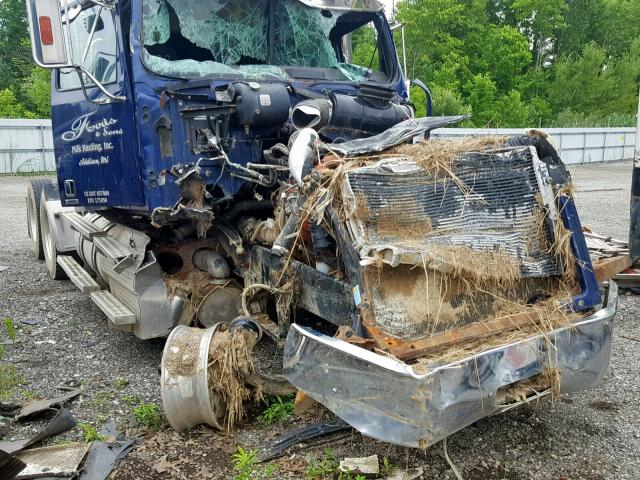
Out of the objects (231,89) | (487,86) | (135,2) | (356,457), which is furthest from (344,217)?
(487,86)

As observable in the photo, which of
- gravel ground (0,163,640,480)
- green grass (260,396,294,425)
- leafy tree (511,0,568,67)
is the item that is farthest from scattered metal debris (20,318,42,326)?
leafy tree (511,0,568,67)

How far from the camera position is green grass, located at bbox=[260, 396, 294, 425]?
374 cm

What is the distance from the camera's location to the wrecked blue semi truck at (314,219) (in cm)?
298

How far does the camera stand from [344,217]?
3.11 meters

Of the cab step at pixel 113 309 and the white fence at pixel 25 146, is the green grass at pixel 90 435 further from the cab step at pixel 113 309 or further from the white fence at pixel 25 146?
the white fence at pixel 25 146

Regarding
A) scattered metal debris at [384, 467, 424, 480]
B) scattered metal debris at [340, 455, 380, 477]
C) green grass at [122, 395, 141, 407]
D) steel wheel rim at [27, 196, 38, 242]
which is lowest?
green grass at [122, 395, 141, 407]

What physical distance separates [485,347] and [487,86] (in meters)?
31.0

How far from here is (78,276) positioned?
6008 mm

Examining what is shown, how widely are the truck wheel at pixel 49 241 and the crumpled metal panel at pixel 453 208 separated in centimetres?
518

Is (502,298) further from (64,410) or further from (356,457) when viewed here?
(64,410)

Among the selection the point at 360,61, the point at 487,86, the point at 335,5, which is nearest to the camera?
the point at 335,5

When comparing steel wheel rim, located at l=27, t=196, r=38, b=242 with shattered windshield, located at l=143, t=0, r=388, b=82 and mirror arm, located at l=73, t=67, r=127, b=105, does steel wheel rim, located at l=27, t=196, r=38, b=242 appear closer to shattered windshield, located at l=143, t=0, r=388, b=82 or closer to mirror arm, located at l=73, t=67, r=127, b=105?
mirror arm, located at l=73, t=67, r=127, b=105

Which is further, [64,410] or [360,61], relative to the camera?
[360,61]

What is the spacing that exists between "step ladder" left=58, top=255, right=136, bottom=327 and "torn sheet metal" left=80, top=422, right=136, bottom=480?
3.15 ft
